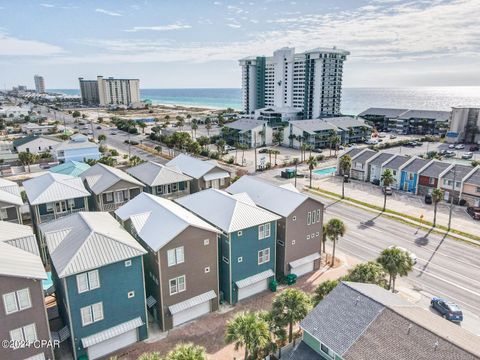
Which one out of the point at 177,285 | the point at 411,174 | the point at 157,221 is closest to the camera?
the point at 177,285

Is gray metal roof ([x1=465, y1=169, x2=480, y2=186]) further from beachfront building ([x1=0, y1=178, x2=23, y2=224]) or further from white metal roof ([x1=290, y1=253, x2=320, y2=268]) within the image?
beachfront building ([x1=0, y1=178, x2=23, y2=224])

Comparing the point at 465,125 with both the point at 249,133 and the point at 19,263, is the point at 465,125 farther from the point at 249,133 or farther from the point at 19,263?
the point at 19,263

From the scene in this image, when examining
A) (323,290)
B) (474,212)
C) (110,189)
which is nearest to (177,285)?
(323,290)

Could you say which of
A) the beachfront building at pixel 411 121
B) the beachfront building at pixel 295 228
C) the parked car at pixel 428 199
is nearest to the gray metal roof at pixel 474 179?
the parked car at pixel 428 199

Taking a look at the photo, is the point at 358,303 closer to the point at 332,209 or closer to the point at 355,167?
the point at 332,209

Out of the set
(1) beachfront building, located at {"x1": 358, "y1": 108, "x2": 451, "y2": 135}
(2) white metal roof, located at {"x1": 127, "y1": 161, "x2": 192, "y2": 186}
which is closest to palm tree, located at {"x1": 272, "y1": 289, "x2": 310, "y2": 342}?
(2) white metal roof, located at {"x1": 127, "y1": 161, "x2": 192, "y2": 186}

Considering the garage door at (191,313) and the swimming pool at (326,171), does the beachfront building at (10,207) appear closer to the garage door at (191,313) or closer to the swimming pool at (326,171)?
the garage door at (191,313)

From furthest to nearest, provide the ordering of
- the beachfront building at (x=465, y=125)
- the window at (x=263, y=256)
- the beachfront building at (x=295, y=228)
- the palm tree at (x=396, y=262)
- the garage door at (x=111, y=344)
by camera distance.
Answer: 1. the beachfront building at (x=465, y=125)
2. the beachfront building at (x=295, y=228)
3. the window at (x=263, y=256)
4. the palm tree at (x=396, y=262)
5. the garage door at (x=111, y=344)
